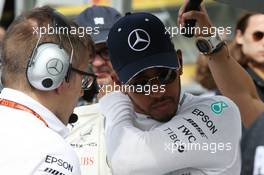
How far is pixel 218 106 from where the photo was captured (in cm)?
230

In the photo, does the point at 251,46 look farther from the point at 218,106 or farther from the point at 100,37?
the point at 218,106

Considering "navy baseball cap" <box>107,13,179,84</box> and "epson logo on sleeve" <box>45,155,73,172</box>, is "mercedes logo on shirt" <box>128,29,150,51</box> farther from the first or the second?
"epson logo on sleeve" <box>45,155,73,172</box>

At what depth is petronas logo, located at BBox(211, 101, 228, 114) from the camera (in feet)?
7.49

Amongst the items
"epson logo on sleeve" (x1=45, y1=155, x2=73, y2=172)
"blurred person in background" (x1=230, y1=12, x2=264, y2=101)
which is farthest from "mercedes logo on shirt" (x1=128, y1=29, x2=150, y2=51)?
"blurred person in background" (x1=230, y1=12, x2=264, y2=101)

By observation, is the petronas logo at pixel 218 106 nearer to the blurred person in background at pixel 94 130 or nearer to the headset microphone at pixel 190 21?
the headset microphone at pixel 190 21

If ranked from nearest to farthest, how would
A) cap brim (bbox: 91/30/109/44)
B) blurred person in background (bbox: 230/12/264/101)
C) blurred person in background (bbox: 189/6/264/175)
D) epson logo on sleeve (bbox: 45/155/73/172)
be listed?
blurred person in background (bbox: 189/6/264/175) → epson logo on sleeve (bbox: 45/155/73/172) → cap brim (bbox: 91/30/109/44) → blurred person in background (bbox: 230/12/264/101)

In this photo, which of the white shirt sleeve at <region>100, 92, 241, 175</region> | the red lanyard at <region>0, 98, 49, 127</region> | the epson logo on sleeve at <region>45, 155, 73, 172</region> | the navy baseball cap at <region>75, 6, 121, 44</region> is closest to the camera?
the epson logo on sleeve at <region>45, 155, 73, 172</region>

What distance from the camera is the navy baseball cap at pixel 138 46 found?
226 cm

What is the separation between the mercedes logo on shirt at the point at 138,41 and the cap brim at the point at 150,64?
5 centimetres

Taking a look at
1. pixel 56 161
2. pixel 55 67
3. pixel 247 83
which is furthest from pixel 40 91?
pixel 247 83

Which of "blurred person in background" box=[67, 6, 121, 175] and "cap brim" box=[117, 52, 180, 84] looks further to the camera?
"blurred person in background" box=[67, 6, 121, 175]

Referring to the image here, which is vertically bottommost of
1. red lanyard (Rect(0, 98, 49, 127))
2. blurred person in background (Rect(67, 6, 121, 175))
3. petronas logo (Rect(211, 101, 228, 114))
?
blurred person in background (Rect(67, 6, 121, 175))

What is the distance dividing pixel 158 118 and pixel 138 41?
0.92 ft

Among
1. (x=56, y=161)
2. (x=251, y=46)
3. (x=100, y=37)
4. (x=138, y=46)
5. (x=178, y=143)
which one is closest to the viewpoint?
(x=56, y=161)
